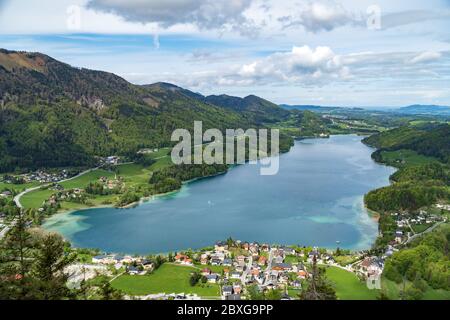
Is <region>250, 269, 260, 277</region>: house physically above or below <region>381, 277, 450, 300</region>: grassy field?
below

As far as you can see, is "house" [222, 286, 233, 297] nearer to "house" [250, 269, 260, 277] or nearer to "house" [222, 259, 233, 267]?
"house" [250, 269, 260, 277]

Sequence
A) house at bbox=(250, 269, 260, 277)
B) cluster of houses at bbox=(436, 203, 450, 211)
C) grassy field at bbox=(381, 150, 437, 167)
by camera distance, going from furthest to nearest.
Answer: grassy field at bbox=(381, 150, 437, 167)
cluster of houses at bbox=(436, 203, 450, 211)
house at bbox=(250, 269, 260, 277)

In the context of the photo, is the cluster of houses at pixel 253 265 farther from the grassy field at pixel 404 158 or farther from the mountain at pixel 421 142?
the mountain at pixel 421 142

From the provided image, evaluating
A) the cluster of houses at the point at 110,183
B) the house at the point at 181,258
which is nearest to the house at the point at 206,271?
the house at the point at 181,258

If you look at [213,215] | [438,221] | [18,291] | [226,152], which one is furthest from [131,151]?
[18,291]

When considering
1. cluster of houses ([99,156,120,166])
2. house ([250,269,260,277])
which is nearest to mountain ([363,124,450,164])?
cluster of houses ([99,156,120,166])

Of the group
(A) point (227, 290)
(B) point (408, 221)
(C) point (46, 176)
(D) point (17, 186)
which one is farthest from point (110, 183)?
(A) point (227, 290)
